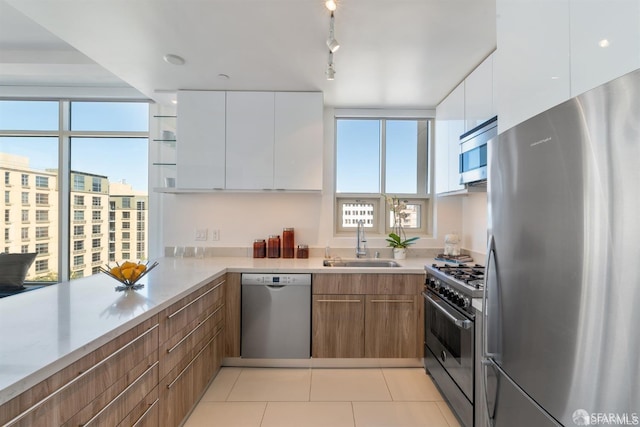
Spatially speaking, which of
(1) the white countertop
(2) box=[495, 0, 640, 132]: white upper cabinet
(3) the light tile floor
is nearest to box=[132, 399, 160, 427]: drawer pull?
(1) the white countertop

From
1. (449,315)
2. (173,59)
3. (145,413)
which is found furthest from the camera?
(173,59)

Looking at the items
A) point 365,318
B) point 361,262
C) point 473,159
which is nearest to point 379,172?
point 361,262

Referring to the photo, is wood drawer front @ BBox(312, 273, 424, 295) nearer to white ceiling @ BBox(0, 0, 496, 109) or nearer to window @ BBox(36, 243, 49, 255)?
white ceiling @ BBox(0, 0, 496, 109)

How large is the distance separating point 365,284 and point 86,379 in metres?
1.82

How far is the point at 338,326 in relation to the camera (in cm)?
234

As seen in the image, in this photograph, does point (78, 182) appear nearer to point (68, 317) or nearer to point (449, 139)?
point (68, 317)

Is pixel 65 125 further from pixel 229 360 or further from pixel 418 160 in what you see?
pixel 418 160

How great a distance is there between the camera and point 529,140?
0.99m

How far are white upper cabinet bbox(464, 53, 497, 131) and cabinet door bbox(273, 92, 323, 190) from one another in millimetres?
1241

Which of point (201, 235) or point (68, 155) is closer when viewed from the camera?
point (201, 235)

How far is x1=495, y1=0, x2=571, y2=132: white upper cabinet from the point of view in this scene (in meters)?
1.02

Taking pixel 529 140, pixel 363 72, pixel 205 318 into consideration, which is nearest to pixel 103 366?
pixel 205 318

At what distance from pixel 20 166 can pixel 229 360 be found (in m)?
3.20

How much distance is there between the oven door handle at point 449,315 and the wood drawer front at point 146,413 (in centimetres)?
166
